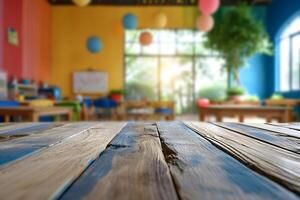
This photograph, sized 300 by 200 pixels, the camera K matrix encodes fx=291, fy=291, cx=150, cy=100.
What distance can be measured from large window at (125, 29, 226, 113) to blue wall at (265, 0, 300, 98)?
119 centimetres

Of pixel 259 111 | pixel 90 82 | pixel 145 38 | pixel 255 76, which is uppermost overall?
pixel 145 38

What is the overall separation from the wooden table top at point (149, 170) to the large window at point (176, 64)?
743 centimetres

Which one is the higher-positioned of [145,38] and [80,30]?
[80,30]

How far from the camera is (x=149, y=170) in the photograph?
456 mm

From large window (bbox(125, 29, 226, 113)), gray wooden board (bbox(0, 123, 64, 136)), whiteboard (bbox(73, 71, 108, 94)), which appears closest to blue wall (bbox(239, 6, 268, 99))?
large window (bbox(125, 29, 226, 113))

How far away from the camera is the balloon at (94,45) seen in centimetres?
746

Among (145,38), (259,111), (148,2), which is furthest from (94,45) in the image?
(259,111)

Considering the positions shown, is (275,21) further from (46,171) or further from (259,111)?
(46,171)

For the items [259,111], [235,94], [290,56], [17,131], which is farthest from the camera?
[290,56]

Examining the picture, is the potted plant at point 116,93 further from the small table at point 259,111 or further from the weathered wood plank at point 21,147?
the weathered wood plank at point 21,147

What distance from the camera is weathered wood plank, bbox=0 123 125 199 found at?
35cm

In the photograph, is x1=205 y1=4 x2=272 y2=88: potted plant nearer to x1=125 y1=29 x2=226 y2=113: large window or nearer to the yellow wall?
x1=125 y1=29 x2=226 y2=113: large window

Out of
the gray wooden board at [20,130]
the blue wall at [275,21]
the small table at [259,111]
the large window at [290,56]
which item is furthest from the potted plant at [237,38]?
the gray wooden board at [20,130]

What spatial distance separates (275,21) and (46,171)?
808cm
